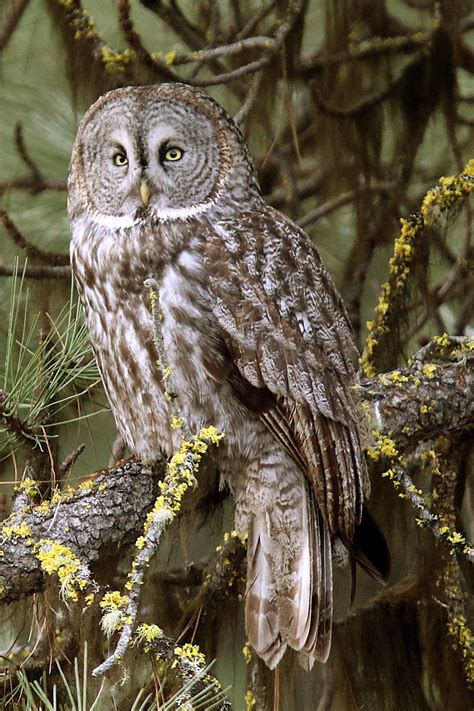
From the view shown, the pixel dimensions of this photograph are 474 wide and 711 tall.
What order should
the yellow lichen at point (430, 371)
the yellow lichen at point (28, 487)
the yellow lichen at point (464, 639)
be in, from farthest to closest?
1. the yellow lichen at point (430, 371)
2. the yellow lichen at point (464, 639)
3. the yellow lichen at point (28, 487)

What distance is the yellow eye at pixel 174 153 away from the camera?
2.19 meters

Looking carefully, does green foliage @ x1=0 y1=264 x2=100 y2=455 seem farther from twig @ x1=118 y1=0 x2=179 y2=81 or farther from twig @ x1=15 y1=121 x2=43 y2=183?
twig @ x1=118 y1=0 x2=179 y2=81

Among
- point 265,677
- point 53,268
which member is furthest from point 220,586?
point 53,268

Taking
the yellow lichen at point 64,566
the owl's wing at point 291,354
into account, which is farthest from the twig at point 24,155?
the yellow lichen at point 64,566

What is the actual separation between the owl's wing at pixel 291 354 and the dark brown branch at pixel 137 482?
0.57 ft

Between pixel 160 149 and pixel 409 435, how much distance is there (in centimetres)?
80

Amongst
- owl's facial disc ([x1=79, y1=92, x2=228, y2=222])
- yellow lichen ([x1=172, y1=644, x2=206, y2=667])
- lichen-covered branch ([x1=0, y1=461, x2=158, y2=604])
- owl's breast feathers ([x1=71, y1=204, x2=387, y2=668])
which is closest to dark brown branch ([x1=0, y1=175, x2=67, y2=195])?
owl's facial disc ([x1=79, y1=92, x2=228, y2=222])

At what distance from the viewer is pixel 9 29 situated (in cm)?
236

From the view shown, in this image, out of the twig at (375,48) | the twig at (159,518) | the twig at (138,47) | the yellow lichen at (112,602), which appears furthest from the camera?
→ the twig at (375,48)

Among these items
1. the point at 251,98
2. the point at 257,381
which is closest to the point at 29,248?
the point at 251,98

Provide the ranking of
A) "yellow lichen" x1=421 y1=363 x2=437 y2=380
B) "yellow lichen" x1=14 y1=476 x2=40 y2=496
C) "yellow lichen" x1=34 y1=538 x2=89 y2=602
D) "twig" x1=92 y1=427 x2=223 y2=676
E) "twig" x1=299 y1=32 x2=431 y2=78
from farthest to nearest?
"twig" x1=299 y1=32 x2=431 y2=78
"yellow lichen" x1=421 y1=363 x2=437 y2=380
"yellow lichen" x1=14 y1=476 x2=40 y2=496
"yellow lichen" x1=34 y1=538 x2=89 y2=602
"twig" x1=92 y1=427 x2=223 y2=676

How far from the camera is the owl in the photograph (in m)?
2.05

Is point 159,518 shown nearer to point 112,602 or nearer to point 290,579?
point 112,602

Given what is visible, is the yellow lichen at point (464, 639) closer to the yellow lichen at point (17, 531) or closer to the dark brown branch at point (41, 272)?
the yellow lichen at point (17, 531)
